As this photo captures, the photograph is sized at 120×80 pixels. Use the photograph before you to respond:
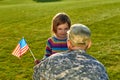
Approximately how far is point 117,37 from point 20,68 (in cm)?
670

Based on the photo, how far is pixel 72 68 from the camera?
5.07 metres

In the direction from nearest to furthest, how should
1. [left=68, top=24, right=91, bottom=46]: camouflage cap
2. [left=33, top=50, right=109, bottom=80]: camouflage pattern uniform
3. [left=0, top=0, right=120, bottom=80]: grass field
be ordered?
[left=33, top=50, right=109, bottom=80]: camouflage pattern uniform
[left=68, top=24, right=91, bottom=46]: camouflage cap
[left=0, top=0, right=120, bottom=80]: grass field

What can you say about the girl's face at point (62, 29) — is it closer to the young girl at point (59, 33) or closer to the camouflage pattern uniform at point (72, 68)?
the young girl at point (59, 33)

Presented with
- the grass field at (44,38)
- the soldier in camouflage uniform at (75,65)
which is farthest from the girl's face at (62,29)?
the grass field at (44,38)

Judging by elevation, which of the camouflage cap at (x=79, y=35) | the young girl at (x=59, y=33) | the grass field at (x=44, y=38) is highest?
the camouflage cap at (x=79, y=35)

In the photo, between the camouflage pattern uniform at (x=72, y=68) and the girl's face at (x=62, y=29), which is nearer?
the camouflage pattern uniform at (x=72, y=68)

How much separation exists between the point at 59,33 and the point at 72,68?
11.0 feet

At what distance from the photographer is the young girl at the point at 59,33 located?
26.9 feet

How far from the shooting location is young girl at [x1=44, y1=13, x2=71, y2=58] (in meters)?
8.21

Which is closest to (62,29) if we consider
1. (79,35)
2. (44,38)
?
(79,35)

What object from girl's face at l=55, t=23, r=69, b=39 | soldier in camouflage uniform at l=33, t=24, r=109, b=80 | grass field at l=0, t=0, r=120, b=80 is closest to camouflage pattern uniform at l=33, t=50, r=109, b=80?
soldier in camouflage uniform at l=33, t=24, r=109, b=80

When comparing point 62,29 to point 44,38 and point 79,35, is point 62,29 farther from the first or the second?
point 44,38

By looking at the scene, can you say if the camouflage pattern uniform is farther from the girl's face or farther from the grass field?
the grass field

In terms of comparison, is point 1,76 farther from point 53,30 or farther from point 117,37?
point 117,37
